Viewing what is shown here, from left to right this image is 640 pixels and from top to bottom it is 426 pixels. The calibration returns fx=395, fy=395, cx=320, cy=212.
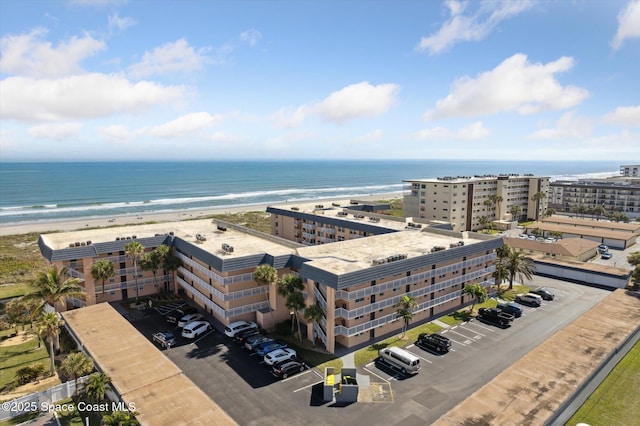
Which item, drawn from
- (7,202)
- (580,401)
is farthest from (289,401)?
(7,202)

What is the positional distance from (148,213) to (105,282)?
4645 inches

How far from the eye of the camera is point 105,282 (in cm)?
5872

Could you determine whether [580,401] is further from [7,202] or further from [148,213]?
[7,202]

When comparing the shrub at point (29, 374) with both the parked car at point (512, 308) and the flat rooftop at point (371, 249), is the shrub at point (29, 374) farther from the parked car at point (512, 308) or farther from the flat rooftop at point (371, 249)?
the parked car at point (512, 308)

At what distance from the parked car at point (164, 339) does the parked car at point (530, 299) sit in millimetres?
49220

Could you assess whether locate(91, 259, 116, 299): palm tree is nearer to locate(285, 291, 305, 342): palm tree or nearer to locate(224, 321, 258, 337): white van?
locate(224, 321, 258, 337): white van

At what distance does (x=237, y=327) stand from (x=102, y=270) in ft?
71.2

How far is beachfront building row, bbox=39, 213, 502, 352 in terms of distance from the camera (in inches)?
1731

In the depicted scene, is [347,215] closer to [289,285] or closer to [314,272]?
[289,285]

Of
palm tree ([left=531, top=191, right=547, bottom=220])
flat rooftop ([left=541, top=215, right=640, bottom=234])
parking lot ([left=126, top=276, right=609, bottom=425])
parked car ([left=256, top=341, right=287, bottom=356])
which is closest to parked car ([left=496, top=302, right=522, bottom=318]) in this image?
parking lot ([left=126, top=276, right=609, bottom=425])

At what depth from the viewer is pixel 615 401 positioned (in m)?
35.1

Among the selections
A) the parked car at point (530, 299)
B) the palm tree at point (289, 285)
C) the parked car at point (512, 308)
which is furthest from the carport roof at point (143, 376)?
the parked car at point (530, 299)

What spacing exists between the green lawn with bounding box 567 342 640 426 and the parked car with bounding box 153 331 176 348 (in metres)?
40.1

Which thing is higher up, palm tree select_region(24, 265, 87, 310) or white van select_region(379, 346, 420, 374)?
palm tree select_region(24, 265, 87, 310)
